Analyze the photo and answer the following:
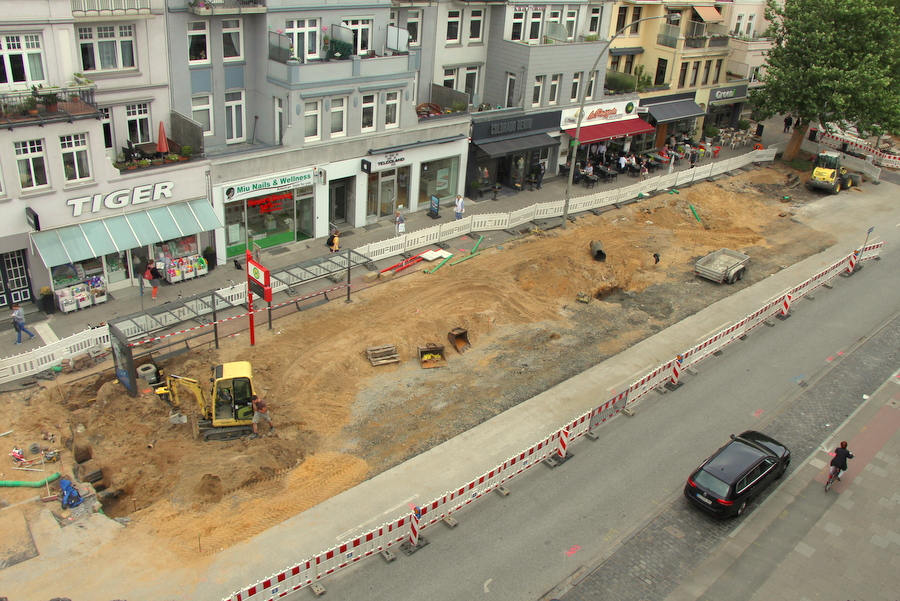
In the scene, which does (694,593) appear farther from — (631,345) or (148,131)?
(148,131)

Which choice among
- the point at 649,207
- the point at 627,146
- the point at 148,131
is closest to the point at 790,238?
the point at 649,207

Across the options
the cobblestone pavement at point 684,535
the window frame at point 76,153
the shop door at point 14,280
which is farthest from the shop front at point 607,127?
the shop door at point 14,280

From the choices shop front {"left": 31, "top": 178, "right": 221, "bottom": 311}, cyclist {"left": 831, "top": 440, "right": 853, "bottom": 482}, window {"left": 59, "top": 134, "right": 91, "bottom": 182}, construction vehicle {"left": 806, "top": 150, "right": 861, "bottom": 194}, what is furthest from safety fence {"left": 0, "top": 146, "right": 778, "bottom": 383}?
cyclist {"left": 831, "top": 440, "right": 853, "bottom": 482}

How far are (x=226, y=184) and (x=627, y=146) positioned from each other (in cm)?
2688

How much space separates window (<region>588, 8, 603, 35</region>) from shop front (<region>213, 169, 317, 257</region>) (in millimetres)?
19831

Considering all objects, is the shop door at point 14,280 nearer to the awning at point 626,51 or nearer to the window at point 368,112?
the window at point 368,112

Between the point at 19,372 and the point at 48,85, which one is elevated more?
the point at 48,85

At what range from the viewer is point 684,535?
18.5 meters

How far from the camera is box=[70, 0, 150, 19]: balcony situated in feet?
80.8

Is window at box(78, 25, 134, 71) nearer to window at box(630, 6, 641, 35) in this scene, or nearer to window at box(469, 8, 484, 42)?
window at box(469, 8, 484, 42)

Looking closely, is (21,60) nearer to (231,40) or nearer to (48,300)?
(48,300)

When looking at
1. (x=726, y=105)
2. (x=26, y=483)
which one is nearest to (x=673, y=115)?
(x=726, y=105)

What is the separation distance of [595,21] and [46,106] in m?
29.5

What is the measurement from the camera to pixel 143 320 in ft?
77.8
